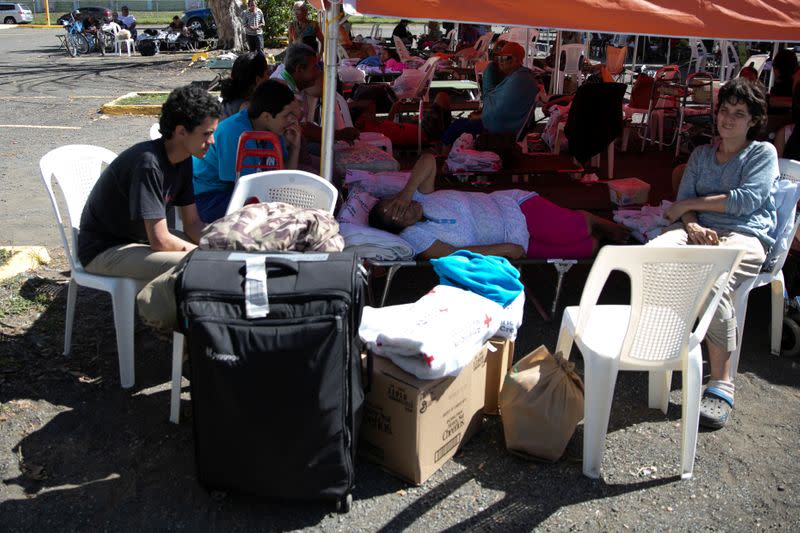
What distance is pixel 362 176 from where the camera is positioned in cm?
455

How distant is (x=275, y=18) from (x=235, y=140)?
19108 millimetres

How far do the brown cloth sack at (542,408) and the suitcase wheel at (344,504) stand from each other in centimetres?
74

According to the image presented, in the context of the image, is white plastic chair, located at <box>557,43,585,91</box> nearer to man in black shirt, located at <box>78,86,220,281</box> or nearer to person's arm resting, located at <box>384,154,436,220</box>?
person's arm resting, located at <box>384,154,436,220</box>

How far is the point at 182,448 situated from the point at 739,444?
2370 millimetres

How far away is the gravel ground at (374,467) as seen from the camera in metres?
2.71

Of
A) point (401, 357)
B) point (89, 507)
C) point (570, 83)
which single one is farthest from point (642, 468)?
point (570, 83)

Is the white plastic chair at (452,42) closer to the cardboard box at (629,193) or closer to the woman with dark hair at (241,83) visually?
the woman with dark hair at (241,83)

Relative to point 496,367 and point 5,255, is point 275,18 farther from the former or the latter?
point 496,367

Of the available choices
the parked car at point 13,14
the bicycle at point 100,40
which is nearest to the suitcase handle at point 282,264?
the bicycle at point 100,40

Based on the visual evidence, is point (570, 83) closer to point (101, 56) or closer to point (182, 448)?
point (182, 448)

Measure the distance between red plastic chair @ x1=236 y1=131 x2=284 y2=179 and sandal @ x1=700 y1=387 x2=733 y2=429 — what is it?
250cm

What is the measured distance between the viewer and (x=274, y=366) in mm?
2416

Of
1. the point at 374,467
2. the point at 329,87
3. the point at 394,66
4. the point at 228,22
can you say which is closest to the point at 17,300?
the point at 329,87

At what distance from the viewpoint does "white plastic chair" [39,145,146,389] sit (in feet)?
11.4
